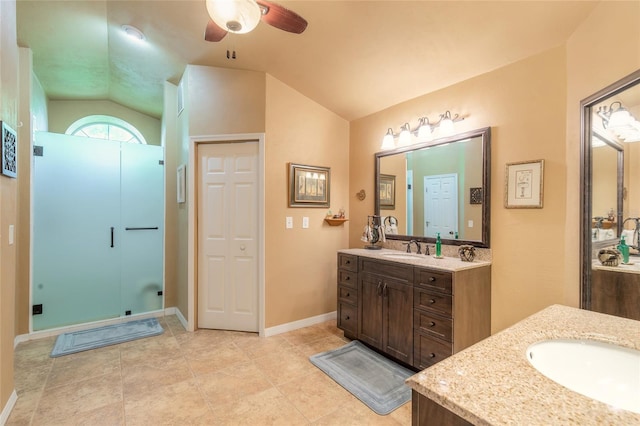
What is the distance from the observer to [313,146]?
10.9ft

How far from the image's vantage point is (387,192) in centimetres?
316

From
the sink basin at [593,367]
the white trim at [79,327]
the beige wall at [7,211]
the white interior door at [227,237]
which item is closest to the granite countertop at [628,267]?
the sink basin at [593,367]

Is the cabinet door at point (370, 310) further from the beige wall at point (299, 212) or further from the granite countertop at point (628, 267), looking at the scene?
the granite countertop at point (628, 267)

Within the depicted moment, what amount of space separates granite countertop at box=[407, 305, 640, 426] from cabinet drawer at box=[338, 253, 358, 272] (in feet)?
5.69

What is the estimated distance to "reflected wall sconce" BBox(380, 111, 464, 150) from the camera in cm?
251

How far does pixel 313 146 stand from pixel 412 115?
1099mm

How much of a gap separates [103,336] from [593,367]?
377 centimetres

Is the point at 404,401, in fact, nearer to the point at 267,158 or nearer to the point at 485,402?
the point at 485,402

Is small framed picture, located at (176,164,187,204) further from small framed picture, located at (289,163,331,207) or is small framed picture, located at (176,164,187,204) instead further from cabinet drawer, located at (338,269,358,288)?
cabinet drawer, located at (338,269,358,288)

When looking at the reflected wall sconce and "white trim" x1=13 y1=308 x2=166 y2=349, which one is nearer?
the reflected wall sconce

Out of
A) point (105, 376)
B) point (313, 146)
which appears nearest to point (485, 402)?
point (105, 376)

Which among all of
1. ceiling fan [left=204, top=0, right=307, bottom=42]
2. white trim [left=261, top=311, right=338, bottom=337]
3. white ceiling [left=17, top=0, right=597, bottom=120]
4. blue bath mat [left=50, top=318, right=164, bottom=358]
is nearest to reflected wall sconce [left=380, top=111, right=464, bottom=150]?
white ceiling [left=17, top=0, right=597, bottom=120]

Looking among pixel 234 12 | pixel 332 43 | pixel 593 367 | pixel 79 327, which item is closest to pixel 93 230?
pixel 79 327

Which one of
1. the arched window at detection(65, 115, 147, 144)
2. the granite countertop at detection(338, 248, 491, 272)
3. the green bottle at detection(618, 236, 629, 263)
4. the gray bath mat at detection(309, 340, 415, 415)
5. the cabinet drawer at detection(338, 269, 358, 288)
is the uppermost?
the arched window at detection(65, 115, 147, 144)
